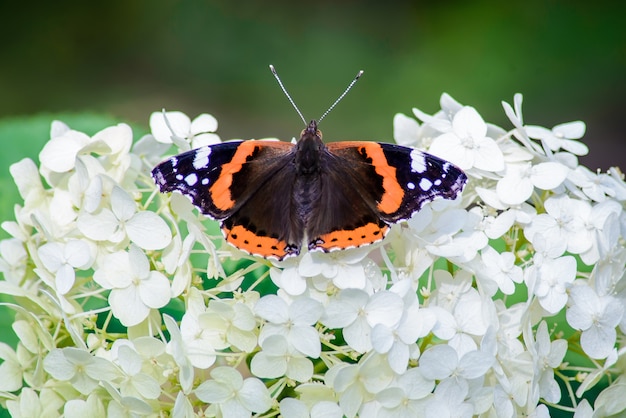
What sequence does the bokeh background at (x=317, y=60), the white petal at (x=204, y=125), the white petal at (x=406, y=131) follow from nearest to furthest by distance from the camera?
the white petal at (x=204, y=125)
the white petal at (x=406, y=131)
the bokeh background at (x=317, y=60)

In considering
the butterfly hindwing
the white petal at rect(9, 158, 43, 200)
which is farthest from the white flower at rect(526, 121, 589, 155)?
the white petal at rect(9, 158, 43, 200)

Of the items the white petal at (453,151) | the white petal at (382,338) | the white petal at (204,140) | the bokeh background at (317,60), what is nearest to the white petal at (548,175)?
the white petal at (453,151)

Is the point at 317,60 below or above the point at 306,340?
above

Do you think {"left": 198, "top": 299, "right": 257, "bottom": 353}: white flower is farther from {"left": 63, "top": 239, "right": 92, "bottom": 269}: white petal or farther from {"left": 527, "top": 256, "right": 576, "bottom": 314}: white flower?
{"left": 527, "top": 256, "right": 576, "bottom": 314}: white flower

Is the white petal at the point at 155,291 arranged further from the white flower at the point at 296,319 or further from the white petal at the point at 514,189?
the white petal at the point at 514,189

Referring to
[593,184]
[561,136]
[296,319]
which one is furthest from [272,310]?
[561,136]

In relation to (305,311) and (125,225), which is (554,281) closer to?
(305,311)
